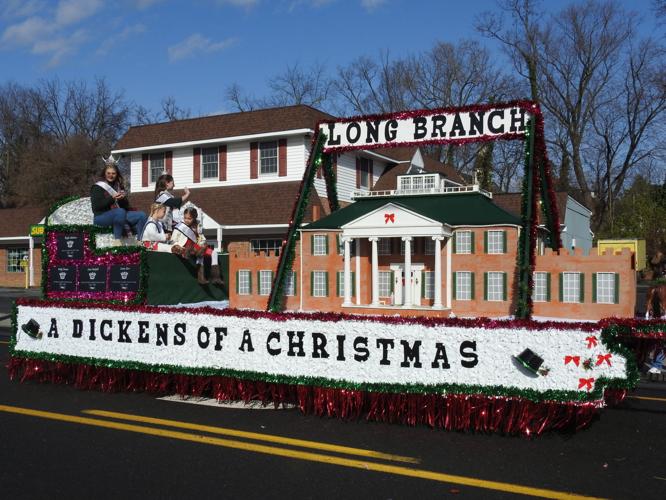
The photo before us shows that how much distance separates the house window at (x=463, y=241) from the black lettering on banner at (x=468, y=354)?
42.4ft

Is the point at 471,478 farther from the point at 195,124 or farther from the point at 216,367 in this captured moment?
the point at 195,124

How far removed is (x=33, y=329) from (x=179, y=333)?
2.06 meters

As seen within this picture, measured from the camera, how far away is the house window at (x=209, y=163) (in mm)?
27375

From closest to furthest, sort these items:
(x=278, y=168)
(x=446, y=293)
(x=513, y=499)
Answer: (x=513, y=499) → (x=446, y=293) → (x=278, y=168)

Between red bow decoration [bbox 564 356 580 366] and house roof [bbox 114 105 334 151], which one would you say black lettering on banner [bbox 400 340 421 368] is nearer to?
red bow decoration [bbox 564 356 580 366]

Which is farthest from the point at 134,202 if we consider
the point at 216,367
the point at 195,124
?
the point at 216,367

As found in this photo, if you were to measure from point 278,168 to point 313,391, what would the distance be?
2056 centimetres

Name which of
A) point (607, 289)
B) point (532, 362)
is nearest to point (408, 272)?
point (607, 289)

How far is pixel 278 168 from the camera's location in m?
25.9

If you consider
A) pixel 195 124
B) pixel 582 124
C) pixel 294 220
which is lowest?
pixel 294 220

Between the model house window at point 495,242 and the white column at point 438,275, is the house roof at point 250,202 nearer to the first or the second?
the white column at point 438,275

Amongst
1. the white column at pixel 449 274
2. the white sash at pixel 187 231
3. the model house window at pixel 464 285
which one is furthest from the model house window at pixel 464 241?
the white sash at pixel 187 231

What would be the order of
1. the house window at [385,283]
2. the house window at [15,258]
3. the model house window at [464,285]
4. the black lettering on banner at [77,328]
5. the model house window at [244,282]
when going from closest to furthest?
the black lettering on banner at [77,328] < the model house window at [464,285] < the model house window at [244,282] < the house window at [385,283] < the house window at [15,258]

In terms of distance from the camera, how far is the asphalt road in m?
4.03
